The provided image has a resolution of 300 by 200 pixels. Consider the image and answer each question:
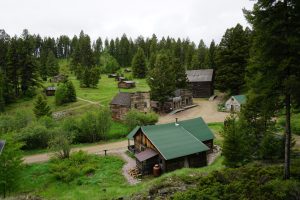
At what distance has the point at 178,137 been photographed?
3175cm

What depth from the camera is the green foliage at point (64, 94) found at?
58.9m

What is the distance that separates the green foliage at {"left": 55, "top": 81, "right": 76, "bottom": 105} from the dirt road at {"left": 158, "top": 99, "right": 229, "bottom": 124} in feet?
67.6

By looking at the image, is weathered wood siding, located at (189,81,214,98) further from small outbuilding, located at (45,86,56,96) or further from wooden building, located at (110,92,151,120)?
small outbuilding, located at (45,86,56,96)

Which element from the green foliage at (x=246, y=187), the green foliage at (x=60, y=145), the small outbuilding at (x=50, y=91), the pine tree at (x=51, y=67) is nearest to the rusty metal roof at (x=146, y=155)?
the green foliage at (x=60, y=145)

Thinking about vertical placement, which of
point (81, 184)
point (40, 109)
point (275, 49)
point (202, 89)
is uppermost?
point (275, 49)

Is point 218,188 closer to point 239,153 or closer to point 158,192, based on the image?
point 158,192

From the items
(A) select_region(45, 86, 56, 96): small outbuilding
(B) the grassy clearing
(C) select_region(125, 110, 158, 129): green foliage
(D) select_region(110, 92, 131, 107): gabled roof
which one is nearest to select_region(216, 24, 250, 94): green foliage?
(D) select_region(110, 92, 131, 107): gabled roof

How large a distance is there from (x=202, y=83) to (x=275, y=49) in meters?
50.6

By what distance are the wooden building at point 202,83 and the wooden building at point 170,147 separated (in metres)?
33.1

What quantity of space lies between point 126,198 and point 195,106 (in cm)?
4285

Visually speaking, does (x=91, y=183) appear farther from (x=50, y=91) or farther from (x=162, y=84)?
(x=50, y=91)

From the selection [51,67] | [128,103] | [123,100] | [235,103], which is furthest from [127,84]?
[235,103]

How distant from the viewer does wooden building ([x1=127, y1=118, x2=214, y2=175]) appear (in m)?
29.1

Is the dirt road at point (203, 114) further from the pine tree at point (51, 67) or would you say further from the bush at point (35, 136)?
the pine tree at point (51, 67)
